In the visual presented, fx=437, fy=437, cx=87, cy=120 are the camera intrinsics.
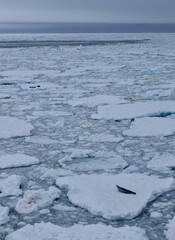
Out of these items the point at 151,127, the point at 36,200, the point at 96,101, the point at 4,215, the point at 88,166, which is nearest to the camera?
the point at 4,215

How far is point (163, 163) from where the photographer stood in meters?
2.83

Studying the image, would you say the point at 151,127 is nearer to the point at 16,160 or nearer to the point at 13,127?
the point at 13,127

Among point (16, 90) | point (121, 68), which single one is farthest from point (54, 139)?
point (121, 68)

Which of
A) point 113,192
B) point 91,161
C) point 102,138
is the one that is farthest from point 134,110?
point 113,192

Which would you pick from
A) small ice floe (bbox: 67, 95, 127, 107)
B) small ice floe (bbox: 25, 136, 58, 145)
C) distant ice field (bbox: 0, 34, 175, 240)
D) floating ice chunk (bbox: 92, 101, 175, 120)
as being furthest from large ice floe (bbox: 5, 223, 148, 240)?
small ice floe (bbox: 67, 95, 127, 107)

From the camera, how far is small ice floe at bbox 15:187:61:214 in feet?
7.06

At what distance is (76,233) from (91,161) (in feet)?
3.52

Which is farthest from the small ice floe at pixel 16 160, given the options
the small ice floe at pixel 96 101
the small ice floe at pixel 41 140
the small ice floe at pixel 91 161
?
the small ice floe at pixel 96 101

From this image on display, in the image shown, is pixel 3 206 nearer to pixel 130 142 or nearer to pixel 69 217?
pixel 69 217

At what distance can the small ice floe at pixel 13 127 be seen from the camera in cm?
366

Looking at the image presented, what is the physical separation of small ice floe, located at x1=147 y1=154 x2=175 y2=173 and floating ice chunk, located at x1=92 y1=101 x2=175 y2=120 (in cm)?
133

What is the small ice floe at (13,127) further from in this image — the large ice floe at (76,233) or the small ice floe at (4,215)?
the large ice floe at (76,233)

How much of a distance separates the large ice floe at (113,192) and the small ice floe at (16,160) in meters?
0.40

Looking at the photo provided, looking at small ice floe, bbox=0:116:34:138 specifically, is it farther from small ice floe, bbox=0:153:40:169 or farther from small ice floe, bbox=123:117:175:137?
small ice floe, bbox=123:117:175:137
